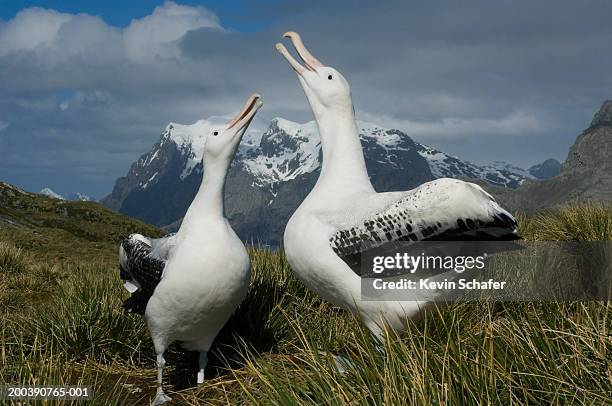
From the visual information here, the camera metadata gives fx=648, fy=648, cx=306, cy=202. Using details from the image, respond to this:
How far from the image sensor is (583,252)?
8008mm

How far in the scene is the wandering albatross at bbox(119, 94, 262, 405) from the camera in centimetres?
469

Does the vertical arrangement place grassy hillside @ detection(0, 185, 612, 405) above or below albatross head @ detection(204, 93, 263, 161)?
below

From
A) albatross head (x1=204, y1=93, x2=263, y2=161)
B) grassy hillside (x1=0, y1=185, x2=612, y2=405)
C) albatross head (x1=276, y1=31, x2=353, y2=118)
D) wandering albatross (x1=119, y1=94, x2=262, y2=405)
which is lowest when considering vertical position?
grassy hillside (x1=0, y1=185, x2=612, y2=405)

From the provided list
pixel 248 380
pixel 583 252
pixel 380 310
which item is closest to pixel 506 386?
pixel 380 310

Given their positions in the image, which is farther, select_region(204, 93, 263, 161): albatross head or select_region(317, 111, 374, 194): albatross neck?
select_region(204, 93, 263, 161): albatross head

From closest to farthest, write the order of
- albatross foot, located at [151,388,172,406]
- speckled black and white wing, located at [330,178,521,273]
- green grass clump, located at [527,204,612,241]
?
speckled black and white wing, located at [330,178,521,273] → albatross foot, located at [151,388,172,406] → green grass clump, located at [527,204,612,241]

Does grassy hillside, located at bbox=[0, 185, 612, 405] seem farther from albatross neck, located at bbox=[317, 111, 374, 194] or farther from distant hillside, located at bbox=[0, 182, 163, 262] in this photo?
distant hillside, located at bbox=[0, 182, 163, 262]

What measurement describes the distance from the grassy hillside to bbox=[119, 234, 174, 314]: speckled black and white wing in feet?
1.90

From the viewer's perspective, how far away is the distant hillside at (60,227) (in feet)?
56.2

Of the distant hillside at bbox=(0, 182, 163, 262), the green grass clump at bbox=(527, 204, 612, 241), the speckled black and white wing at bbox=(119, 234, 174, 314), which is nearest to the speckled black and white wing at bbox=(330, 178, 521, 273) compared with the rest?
the speckled black and white wing at bbox=(119, 234, 174, 314)

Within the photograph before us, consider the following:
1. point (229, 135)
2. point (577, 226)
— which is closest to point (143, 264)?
point (229, 135)

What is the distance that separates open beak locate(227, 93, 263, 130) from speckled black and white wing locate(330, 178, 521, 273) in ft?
4.21

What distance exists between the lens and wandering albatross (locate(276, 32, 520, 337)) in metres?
4.07

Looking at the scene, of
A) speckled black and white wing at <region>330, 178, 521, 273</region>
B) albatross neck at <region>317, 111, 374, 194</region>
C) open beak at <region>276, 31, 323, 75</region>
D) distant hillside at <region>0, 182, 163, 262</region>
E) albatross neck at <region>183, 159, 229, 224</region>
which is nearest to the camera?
speckled black and white wing at <region>330, 178, 521, 273</region>
